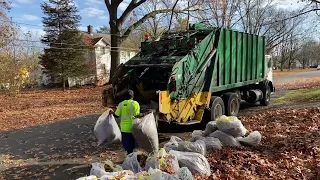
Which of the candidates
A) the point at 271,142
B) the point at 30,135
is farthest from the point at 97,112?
the point at 271,142

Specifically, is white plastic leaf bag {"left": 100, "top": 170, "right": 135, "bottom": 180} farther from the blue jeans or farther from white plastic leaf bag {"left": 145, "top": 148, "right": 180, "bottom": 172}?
the blue jeans

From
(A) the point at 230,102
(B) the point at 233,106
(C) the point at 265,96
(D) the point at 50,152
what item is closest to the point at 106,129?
(D) the point at 50,152

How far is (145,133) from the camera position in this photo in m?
5.12

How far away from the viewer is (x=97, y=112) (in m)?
13.4

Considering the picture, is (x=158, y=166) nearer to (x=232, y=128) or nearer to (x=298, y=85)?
(x=232, y=128)

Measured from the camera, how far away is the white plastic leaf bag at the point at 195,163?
4426 mm

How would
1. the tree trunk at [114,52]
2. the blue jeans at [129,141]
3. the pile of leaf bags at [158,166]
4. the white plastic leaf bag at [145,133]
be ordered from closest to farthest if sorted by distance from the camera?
1. the pile of leaf bags at [158,166]
2. the white plastic leaf bag at [145,133]
3. the blue jeans at [129,141]
4. the tree trunk at [114,52]

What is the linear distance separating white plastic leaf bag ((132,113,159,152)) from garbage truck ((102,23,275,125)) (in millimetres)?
1481

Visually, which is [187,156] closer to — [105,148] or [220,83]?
[105,148]

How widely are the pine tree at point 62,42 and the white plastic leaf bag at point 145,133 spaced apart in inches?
930

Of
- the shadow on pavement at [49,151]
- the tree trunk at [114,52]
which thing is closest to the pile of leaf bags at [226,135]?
the shadow on pavement at [49,151]

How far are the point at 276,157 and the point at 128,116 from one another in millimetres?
2484

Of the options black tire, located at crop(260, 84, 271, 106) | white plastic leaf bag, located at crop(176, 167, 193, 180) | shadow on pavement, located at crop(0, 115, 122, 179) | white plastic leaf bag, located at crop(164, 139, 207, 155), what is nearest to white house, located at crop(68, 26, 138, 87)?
black tire, located at crop(260, 84, 271, 106)

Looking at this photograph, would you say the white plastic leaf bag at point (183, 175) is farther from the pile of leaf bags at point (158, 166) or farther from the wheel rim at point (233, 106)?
the wheel rim at point (233, 106)
